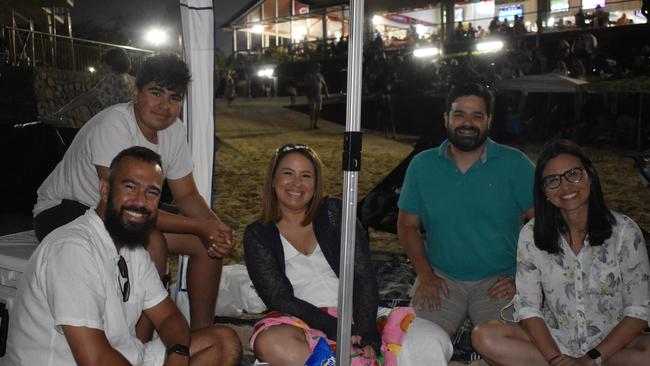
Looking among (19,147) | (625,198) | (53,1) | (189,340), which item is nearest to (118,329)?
(189,340)

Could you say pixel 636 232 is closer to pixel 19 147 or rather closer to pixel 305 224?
pixel 305 224

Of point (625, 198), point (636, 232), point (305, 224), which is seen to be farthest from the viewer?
point (625, 198)

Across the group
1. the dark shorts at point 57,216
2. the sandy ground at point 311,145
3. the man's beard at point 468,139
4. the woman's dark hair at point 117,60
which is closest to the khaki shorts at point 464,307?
the man's beard at point 468,139

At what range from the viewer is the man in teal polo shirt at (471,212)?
10.9ft

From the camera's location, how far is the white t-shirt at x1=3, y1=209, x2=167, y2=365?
2096mm

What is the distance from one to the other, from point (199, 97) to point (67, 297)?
6.92 ft

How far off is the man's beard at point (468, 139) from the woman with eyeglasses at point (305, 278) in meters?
0.81

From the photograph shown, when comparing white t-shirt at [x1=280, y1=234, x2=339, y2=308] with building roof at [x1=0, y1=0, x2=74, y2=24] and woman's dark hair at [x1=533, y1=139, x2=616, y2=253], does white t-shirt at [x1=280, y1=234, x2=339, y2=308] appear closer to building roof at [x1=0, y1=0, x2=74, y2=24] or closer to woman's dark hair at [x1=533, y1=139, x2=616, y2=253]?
woman's dark hair at [x1=533, y1=139, x2=616, y2=253]

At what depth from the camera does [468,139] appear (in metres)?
3.36

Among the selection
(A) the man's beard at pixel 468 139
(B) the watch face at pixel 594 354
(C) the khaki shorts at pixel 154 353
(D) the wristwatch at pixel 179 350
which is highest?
(A) the man's beard at pixel 468 139

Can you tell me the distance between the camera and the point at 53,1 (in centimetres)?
1371

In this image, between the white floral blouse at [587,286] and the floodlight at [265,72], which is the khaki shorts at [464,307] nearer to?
the white floral blouse at [587,286]

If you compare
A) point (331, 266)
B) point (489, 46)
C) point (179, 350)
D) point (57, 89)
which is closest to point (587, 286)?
point (331, 266)

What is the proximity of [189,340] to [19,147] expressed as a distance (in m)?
3.81
